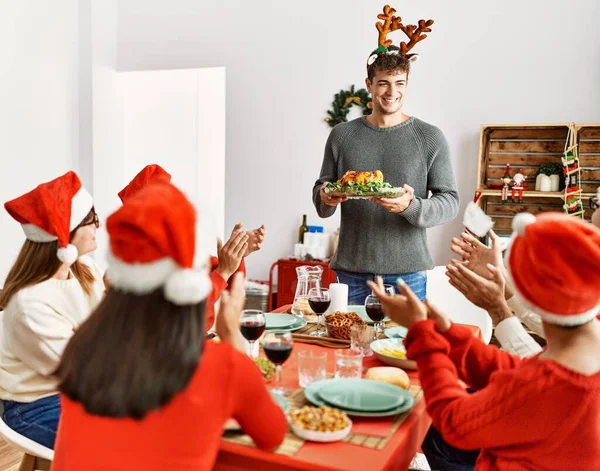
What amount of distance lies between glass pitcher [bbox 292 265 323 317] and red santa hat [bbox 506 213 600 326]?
3.19 feet

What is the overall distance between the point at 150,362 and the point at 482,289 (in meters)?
0.91

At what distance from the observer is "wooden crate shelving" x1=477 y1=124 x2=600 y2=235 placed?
4.22m

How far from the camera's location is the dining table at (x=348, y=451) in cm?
111

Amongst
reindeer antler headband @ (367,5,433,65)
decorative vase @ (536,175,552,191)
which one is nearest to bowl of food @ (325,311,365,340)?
reindeer antler headband @ (367,5,433,65)

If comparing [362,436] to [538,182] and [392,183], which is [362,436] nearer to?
[392,183]

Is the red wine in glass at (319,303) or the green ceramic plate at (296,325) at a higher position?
the red wine in glass at (319,303)

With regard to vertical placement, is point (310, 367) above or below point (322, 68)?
below

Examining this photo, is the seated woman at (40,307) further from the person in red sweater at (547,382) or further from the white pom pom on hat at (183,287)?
the person in red sweater at (547,382)

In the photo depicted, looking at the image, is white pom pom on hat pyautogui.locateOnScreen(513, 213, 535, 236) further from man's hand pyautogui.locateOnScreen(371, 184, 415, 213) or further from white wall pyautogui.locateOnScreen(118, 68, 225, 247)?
white wall pyautogui.locateOnScreen(118, 68, 225, 247)

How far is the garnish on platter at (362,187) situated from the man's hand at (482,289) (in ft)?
2.71

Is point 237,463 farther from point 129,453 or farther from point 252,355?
point 252,355

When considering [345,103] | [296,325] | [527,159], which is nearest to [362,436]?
[296,325]

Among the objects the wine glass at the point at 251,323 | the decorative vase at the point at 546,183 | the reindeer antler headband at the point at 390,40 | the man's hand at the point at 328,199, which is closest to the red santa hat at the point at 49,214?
the wine glass at the point at 251,323

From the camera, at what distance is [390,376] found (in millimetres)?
1521
